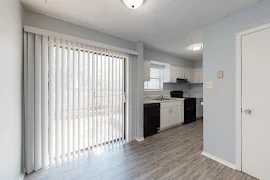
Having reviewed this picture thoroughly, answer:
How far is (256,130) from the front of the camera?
6.15ft

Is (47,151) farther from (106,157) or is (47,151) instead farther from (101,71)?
(101,71)

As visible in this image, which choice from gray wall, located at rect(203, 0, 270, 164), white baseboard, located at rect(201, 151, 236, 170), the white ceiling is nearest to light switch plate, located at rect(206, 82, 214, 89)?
gray wall, located at rect(203, 0, 270, 164)

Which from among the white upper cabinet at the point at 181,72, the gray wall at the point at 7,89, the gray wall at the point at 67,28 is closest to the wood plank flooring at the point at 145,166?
the gray wall at the point at 7,89

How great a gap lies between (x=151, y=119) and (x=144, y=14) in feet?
8.22

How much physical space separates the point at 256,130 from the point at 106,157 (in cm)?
239

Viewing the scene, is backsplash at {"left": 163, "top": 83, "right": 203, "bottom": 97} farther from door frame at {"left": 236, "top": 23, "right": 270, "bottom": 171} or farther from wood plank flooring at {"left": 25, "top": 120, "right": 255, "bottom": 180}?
Answer: door frame at {"left": 236, "top": 23, "right": 270, "bottom": 171}

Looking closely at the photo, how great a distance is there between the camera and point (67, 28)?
240cm

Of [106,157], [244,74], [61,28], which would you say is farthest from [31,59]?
[244,74]

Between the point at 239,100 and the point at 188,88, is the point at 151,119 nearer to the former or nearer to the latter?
the point at 239,100

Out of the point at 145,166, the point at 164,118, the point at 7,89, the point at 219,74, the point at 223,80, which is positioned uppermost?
the point at 219,74

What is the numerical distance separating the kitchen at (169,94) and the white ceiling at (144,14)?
135 cm

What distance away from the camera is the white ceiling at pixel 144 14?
188 centimetres

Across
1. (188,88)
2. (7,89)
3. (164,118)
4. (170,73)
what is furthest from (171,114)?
(7,89)

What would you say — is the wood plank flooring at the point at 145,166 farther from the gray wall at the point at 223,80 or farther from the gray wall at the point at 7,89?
the gray wall at the point at 7,89
